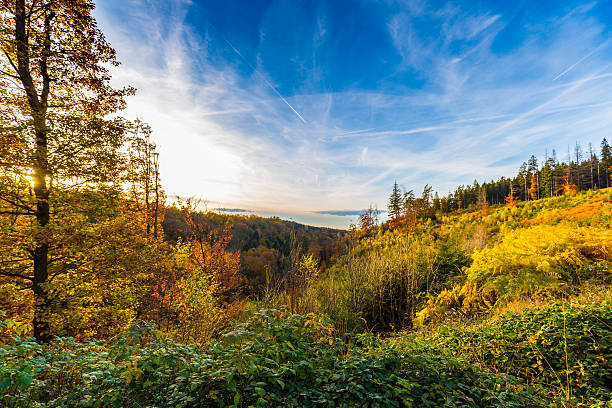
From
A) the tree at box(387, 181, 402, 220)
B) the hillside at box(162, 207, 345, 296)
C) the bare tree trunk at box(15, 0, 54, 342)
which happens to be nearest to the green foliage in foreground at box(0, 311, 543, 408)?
the hillside at box(162, 207, 345, 296)

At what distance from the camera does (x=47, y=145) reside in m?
5.10

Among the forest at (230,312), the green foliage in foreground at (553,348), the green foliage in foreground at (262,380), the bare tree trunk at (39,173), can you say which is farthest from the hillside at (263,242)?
the bare tree trunk at (39,173)

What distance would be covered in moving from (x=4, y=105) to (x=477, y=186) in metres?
70.0

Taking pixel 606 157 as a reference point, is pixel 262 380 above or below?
below

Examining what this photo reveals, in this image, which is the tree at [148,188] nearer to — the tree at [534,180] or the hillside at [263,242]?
the hillside at [263,242]

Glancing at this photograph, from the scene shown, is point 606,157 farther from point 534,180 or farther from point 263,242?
point 263,242

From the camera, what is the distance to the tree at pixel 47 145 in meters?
4.77

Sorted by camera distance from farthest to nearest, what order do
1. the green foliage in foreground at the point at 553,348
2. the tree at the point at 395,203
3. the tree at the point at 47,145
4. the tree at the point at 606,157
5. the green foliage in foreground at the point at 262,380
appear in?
the tree at the point at 606,157 < the tree at the point at 395,203 < the tree at the point at 47,145 < the green foliage in foreground at the point at 553,348 < the green foliage in foreground at the point at 262,380

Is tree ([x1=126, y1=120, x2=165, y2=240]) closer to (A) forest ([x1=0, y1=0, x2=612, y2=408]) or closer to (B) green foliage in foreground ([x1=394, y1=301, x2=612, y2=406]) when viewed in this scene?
(A) forest ([x1=0, y1=0, x2=612, y2=408])

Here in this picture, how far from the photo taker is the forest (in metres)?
1.92

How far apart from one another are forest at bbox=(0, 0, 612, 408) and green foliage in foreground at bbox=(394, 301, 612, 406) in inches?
0.8

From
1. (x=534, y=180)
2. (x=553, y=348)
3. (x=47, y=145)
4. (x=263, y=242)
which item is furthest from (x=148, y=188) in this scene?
(x=534, y=180)

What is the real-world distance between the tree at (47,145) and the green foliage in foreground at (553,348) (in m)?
7.38

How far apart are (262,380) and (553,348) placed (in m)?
2.98
